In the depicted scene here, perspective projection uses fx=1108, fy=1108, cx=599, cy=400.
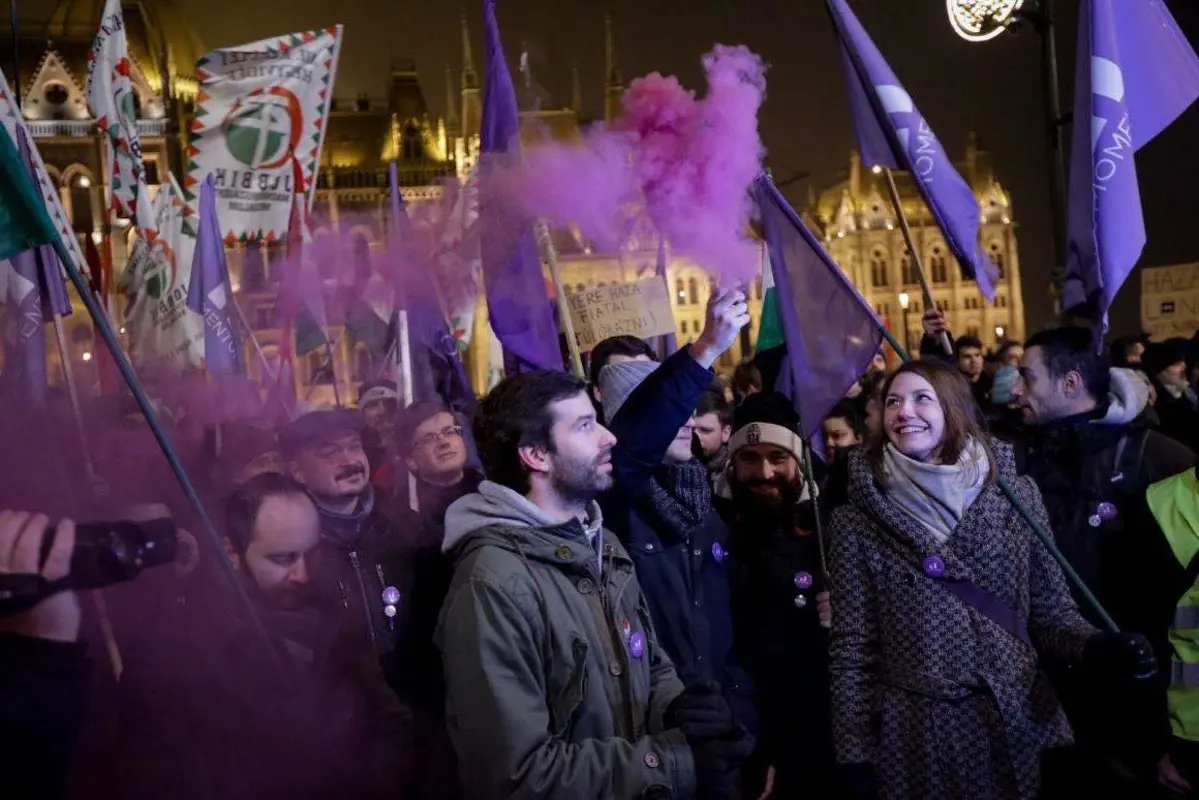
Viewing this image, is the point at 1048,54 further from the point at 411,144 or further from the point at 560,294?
the point at 411,144

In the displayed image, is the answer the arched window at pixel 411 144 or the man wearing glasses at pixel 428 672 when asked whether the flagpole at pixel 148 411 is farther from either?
the arched window at pixel 411 144

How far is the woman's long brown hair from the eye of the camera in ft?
11.8

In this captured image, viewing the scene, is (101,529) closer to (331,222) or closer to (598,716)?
(598,716)

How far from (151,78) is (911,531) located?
58.7 meters

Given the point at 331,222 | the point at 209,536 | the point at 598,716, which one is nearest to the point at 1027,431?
the point at 598,716

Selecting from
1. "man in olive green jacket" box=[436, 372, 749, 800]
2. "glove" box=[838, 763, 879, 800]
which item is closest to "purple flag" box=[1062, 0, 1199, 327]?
"glove" box=[838, 763, 879, 800]

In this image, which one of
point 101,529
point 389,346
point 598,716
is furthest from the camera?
point 389,346

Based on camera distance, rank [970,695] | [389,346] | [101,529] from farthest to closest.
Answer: [389,346] → [970,695] → [101,529]

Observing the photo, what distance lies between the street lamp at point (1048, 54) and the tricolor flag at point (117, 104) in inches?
311

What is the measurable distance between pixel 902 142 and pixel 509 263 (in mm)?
2190

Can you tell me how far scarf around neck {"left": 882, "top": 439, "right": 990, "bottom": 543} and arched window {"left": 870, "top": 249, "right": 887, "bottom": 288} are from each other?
70567 millimetres

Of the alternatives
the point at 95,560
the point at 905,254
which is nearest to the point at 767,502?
the point at 95,560

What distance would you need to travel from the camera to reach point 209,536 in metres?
3.15

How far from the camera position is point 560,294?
510cm
